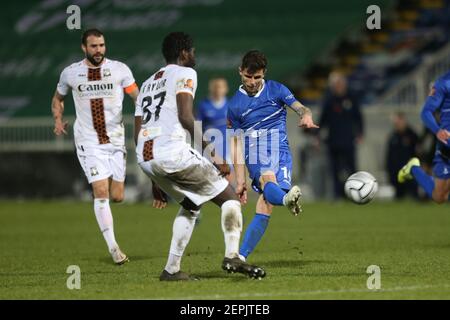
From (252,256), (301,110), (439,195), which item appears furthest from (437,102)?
(301,110)

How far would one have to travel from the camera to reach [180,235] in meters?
8.87

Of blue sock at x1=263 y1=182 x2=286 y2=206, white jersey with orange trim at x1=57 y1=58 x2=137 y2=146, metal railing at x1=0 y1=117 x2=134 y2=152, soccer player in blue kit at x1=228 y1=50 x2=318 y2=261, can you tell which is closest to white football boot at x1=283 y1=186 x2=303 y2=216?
blue sock at x1=263 y1=182 x2=286 y2=206

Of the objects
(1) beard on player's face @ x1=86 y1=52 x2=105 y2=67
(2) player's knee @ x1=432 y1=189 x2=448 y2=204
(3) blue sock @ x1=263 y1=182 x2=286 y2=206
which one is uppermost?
(1) beard on player's face @ x1=86 y1=52 x2=105 y2=67

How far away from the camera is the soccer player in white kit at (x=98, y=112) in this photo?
440 inches

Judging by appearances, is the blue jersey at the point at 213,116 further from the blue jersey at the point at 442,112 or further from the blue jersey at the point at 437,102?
the blue jersey at the point at 437,102

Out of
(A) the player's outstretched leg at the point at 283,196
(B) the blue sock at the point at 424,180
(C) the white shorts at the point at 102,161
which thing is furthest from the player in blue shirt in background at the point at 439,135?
(C) the white shorts at the point at 102,161

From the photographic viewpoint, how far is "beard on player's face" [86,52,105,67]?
1114 centimetres

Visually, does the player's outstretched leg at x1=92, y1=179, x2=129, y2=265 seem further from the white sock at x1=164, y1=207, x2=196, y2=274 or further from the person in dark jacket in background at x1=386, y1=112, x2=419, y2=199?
the person in dark jacket in background at x1=386, y1=112, x2=419, y2=199

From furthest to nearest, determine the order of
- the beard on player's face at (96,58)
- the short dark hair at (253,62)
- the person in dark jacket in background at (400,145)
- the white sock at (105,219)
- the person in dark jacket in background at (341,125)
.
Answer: the person in dark jacket in background at (400,145), the person in dark jacket in background at (341,125), the beard on player's face at (96,58), the white sock at (105,219), the short dark hair at (253,62)

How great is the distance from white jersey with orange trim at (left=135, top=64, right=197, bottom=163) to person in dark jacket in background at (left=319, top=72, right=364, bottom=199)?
39.7ft

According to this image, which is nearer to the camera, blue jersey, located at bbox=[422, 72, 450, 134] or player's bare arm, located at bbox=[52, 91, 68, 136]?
player's bare arm, located at bbox=[52, 91, 68, 136]

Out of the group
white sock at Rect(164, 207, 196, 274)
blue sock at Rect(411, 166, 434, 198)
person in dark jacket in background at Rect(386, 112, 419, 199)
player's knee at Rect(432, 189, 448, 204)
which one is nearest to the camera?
white sock at Rect(164, 207, 196, 274)
